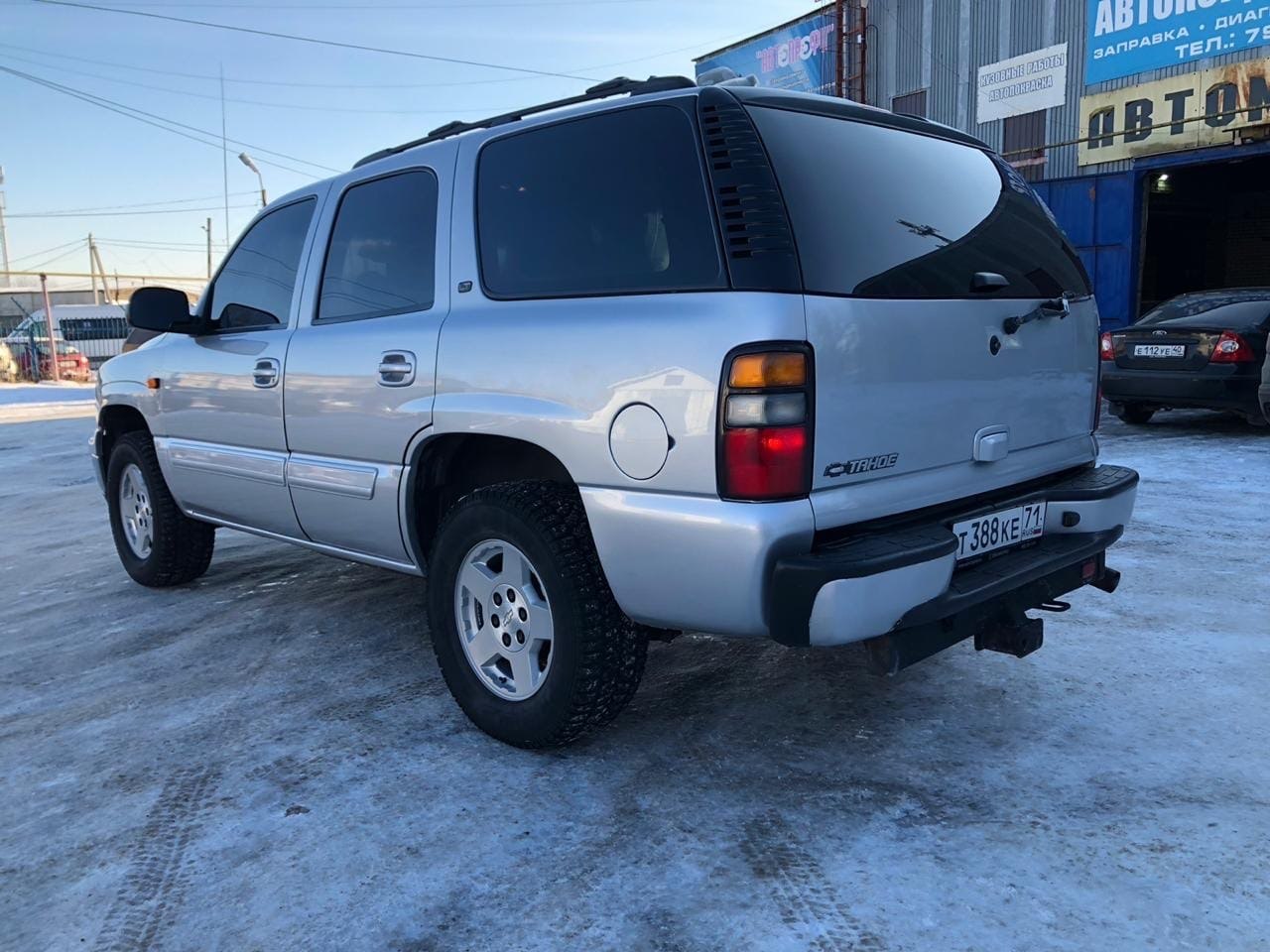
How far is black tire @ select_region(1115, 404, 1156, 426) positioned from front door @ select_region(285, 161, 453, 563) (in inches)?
337

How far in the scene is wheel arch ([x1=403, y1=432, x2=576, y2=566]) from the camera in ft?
10.4

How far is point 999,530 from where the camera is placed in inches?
114

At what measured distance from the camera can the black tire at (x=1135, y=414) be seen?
394 inches

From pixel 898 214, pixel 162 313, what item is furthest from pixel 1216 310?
pixel 162 313

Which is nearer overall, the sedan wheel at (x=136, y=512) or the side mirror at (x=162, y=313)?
the side mirror at (x=162, y=313)

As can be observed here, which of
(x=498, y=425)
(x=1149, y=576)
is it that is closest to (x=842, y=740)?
(x=498, y=425)

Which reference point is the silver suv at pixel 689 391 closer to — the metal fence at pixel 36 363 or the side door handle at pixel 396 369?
the side door handle at pixel 396 369

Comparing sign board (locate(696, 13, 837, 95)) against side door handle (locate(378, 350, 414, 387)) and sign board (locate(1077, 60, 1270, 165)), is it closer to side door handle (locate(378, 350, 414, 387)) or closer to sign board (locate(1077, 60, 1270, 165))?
sign board (locate(1077, 60, 1270, 165))

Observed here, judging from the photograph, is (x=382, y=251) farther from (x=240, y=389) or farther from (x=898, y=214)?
(x=898, y=214)

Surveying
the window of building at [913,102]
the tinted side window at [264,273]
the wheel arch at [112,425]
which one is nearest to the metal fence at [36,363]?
the window of building at [913,102]

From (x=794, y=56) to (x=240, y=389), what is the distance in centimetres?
2628

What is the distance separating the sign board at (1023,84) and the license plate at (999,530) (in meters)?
20.5

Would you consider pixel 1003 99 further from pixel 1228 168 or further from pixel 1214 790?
pixel 1214 790

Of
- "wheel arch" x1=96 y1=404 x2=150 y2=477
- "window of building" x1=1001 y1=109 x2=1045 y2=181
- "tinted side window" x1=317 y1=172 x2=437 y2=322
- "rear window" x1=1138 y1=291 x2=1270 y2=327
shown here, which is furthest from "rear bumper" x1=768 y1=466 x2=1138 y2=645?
"window of building" x1=1001 y1=109 x2=1045 y2=181
